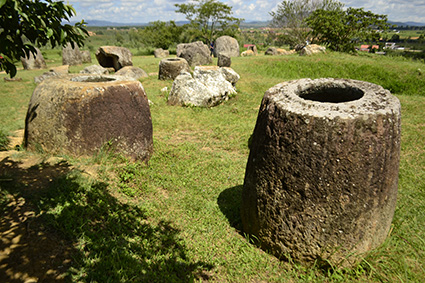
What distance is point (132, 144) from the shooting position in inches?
204

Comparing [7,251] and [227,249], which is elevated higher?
[7,251]

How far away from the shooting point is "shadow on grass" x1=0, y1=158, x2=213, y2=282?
104 inches

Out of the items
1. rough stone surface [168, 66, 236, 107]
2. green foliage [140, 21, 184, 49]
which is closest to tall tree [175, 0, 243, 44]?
green foliage [140, 21, 184, 49]

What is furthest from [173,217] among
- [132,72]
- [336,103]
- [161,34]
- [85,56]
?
[161,34]

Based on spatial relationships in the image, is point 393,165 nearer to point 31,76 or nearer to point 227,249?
point 227,249

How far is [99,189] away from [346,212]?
348 cm

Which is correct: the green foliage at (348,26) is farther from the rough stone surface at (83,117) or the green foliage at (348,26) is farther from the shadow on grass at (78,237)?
the shadow on grass at (78,237)

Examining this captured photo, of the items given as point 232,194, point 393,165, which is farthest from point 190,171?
point 393,165

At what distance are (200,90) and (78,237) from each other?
760 cm

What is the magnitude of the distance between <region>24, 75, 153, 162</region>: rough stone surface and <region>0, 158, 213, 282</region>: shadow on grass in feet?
2.48

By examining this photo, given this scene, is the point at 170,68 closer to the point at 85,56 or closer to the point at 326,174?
the point at 85,56

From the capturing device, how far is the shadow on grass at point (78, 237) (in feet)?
8.70

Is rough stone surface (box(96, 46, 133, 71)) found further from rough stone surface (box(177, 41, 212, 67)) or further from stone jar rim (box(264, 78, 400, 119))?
stone jar rim (box(264, 78, 400, 119))

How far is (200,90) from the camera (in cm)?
992
